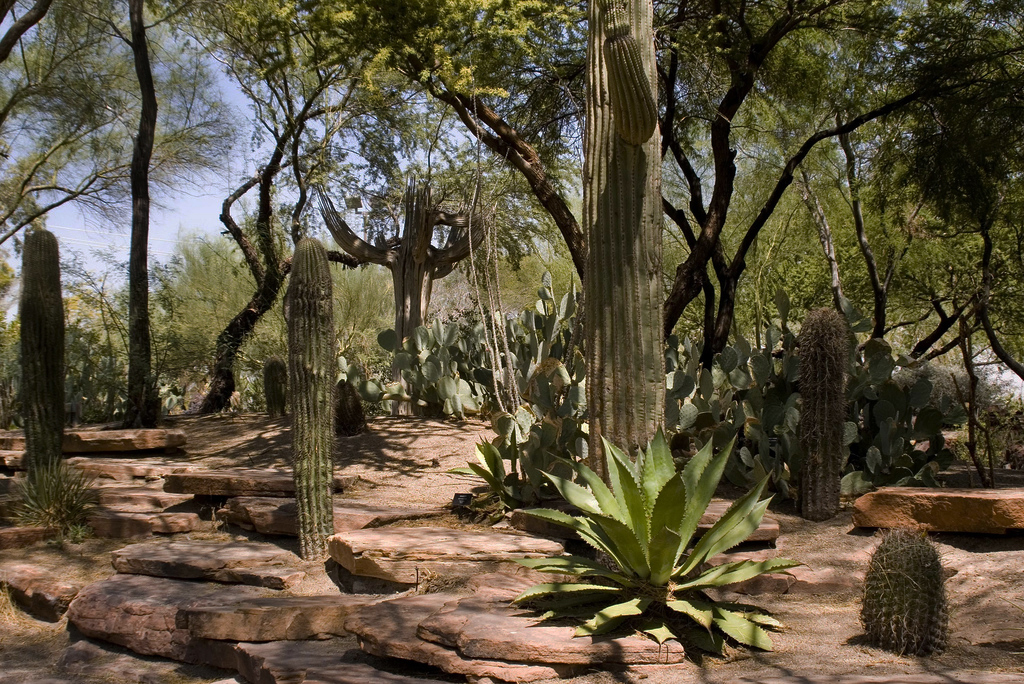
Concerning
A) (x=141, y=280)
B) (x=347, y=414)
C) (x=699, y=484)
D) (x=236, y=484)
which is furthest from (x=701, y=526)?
(x=141, y=280)

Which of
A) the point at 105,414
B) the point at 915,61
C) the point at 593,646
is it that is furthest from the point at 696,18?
the point at 105,414

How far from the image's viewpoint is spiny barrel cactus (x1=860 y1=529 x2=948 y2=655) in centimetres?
346

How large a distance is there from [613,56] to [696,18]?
6.63 meters

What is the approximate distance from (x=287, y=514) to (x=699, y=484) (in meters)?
3.29

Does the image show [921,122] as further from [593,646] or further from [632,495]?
[593,646]

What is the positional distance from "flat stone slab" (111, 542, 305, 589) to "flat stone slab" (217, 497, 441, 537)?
10.1 inches

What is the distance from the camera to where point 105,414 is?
38.9ft

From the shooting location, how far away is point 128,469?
7.91 m

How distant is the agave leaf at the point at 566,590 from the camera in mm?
3705

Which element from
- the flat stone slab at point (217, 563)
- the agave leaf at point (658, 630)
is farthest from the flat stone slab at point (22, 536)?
the agave leaf at point (658, 630)

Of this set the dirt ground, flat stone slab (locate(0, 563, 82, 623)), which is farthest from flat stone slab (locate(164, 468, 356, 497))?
flat stone slab (locate(0, 563, 82, 623))

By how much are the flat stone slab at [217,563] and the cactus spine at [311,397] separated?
0.24m

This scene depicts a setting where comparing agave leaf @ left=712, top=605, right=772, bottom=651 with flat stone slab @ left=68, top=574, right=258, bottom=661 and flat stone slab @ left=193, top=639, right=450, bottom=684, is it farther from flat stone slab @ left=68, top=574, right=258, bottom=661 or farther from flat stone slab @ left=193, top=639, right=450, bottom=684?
flat stone slab @ left=68, top=574, right=258, bottom=661

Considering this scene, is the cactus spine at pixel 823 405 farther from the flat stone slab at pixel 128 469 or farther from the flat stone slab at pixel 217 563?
the flat stone slab at pixel 128 469
